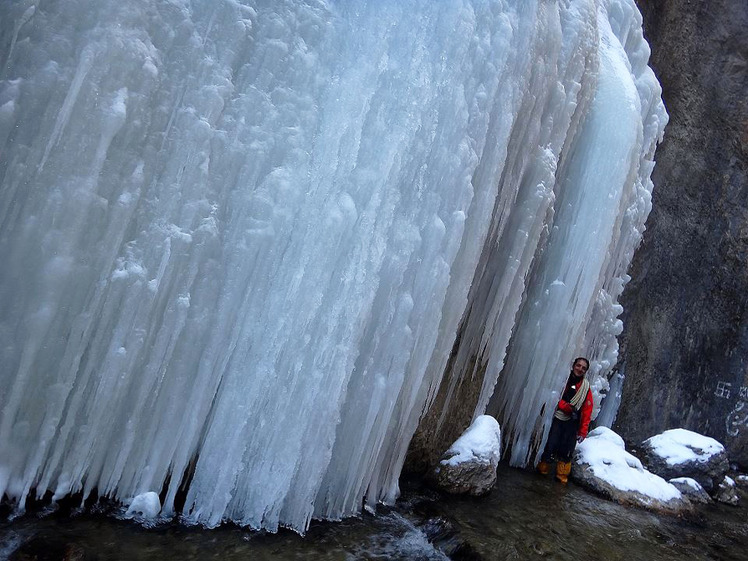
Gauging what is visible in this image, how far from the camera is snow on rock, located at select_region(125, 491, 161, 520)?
109 inches

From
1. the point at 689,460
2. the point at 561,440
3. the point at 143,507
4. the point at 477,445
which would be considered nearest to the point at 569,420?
the point at 561,440

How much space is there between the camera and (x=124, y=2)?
8.88 feet

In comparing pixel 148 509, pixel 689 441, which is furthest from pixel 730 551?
pixel 148 509

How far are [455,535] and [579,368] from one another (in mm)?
2863

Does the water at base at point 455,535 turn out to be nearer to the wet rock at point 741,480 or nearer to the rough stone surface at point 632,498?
the rough stone surface at point 632,498

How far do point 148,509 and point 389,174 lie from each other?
2277mm

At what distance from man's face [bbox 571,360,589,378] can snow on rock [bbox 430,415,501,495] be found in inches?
57.4

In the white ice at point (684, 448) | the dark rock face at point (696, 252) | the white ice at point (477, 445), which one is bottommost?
the white ice at point (477, 445)

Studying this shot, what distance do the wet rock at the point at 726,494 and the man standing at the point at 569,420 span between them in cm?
217

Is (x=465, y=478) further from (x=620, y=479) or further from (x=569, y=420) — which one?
(x=620, y=479)

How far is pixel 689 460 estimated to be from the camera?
6.88 meters

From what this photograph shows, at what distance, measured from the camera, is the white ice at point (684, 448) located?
6.90 metres

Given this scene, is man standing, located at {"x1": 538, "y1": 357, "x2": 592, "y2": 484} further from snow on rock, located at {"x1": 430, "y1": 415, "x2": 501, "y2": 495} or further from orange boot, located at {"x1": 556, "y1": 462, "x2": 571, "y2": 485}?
snow on rock, located at {"x1": 430, "y1": 415, "x2": 501, "y2": 495}

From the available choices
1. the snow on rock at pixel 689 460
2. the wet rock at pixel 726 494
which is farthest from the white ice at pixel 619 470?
the wet rock at pixel 726 494
